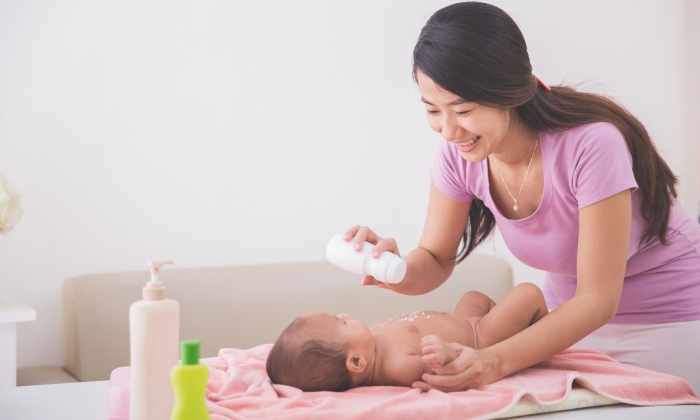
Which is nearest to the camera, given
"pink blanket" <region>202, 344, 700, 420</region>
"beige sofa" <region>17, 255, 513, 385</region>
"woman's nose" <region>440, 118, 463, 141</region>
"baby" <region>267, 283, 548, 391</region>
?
"pink blanket" <region>202, 344, 700, 420</region>

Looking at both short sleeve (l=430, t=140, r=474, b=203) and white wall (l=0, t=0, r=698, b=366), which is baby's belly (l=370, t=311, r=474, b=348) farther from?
white wall (l=0, t=0, r=698, b=366)

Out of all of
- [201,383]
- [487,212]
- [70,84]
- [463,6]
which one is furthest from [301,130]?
[201,383]

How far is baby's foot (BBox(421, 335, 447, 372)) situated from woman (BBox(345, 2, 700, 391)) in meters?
0.03

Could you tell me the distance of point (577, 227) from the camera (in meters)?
1.32

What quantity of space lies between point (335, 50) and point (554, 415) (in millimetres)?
1576

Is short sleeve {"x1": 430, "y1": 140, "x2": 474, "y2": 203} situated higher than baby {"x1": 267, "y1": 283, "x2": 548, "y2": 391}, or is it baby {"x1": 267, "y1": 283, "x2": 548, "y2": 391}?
short sleeve {"x1": 430, "y1": 140, "x2": 474, "y2": 203}

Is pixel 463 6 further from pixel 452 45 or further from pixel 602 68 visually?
pixel 602 68

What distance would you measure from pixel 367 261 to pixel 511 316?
1.08ft

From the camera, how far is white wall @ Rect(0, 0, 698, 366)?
1.96 metres

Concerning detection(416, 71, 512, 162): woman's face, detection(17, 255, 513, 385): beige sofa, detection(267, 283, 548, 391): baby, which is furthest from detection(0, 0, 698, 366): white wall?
detection(267, 283, 548, 391): baby

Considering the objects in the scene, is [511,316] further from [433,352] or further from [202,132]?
[202,132]

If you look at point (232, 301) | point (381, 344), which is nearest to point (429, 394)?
point (381, 344)

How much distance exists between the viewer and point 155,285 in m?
0.85

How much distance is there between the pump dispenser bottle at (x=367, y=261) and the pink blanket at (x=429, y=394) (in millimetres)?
189
